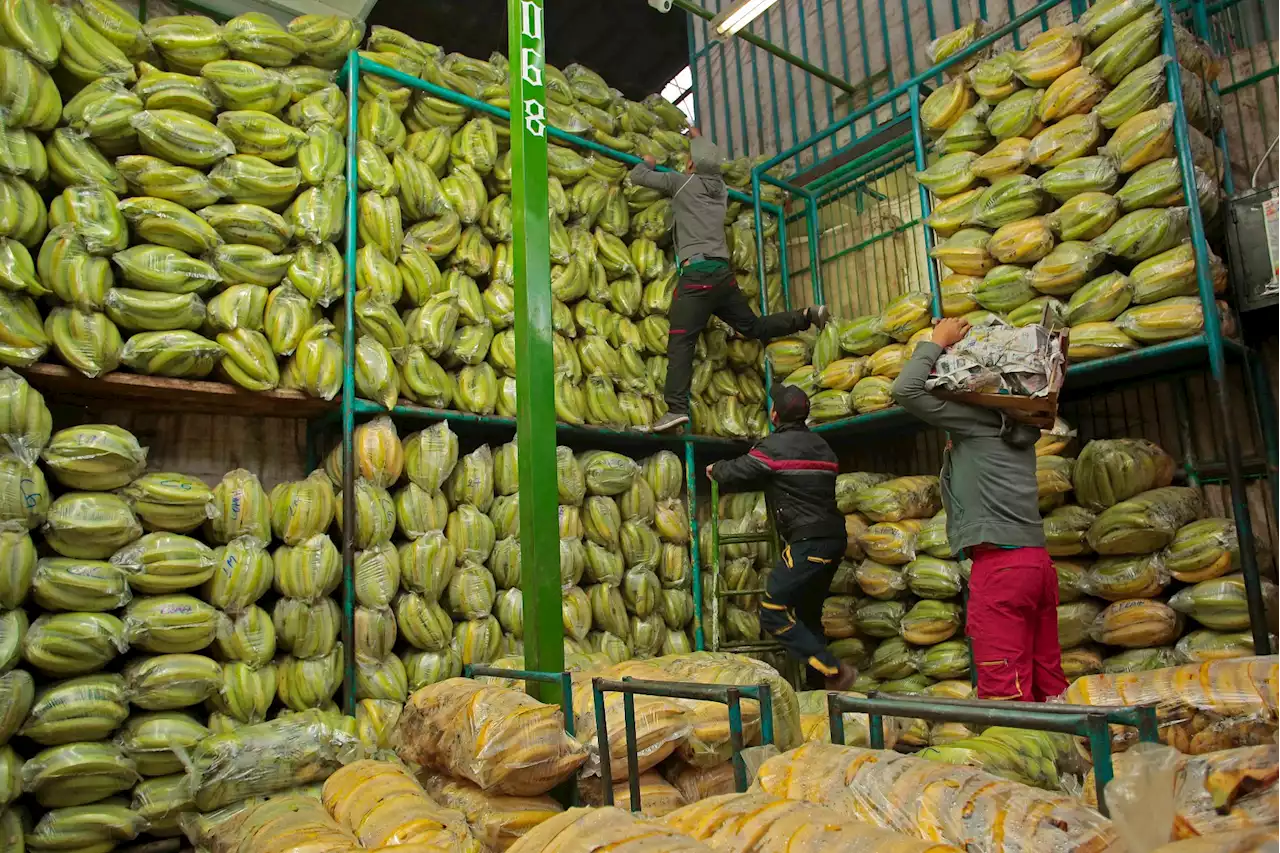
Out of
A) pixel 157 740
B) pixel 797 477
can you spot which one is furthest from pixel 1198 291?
pixel 157 740

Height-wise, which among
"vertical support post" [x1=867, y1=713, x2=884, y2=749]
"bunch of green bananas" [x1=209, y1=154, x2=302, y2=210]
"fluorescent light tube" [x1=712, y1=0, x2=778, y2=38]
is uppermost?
"fluorescent light tube" [x1=712, y1=0, x2=778, y2=38]

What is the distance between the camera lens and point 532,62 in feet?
11.3

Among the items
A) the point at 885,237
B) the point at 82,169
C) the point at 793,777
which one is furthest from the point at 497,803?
the point at 885,237

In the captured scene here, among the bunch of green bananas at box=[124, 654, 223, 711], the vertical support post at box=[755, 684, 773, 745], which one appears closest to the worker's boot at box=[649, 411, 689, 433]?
the bunch of green bananas at box=[124, 654, 223, 711]

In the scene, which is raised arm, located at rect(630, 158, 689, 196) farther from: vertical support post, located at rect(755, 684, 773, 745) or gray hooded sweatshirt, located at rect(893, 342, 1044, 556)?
vertical support post, located at rect(755, 684, 773, 745)

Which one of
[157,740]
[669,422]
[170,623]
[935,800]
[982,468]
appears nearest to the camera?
[935,800]

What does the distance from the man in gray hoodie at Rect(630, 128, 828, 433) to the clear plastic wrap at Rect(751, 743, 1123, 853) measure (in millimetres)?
3785

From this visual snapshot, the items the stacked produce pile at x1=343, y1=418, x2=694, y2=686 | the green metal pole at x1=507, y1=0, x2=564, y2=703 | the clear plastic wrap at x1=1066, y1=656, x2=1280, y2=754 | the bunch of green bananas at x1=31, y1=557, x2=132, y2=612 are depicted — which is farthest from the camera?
the stacked produce pile at x1=343, y1=418, x2=694, y2=686

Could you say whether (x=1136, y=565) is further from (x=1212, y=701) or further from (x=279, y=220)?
(x=279, y=220)

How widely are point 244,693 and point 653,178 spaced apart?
3947 mm

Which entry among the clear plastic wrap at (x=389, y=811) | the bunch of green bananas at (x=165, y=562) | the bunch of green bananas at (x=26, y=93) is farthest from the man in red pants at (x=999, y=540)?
the bunch of green bananas at (x=26, y=93)

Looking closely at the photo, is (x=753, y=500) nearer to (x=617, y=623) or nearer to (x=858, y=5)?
(x=617, y=623)

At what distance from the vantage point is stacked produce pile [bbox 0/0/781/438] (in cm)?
375

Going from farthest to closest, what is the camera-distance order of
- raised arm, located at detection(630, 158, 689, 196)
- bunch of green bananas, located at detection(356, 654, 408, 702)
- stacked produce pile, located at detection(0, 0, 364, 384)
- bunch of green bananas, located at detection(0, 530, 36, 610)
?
raised arm, located at detection(630, 158, 689, 196) → bunch of green bananas, located at detection(356, 654, 408, 702) → stacked produce pile, located at detection(0, 0, 364, 384) → bunch of green bananas, located at detection(0, 530, 36, 610)
